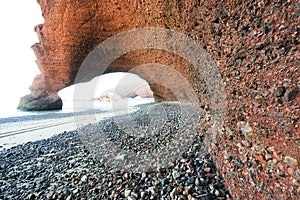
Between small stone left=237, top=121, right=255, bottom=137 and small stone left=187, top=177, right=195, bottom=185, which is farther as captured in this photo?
small stone left=187, top=177, right=195, bottom=185

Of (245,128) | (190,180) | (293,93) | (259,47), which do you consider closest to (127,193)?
(190,180)

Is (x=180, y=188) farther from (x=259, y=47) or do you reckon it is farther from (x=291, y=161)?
(x=259, y=47)

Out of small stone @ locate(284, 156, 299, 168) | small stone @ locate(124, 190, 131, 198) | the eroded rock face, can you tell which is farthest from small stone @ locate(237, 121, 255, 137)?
small stone @ locate(124, 190, 131, 198)

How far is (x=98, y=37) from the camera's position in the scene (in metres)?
8.24

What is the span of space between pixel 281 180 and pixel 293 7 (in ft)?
3.30

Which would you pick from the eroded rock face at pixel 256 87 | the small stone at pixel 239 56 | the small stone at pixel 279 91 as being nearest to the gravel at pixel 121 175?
the eroded rock face at pixel 256 87

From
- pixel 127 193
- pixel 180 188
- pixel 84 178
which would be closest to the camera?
pixel 180 188

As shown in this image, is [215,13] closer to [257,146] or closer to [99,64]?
[257,146]

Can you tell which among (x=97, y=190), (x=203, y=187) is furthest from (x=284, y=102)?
(x=97, y=190)

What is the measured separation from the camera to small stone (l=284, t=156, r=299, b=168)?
0.90 metres

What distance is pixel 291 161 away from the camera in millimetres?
934

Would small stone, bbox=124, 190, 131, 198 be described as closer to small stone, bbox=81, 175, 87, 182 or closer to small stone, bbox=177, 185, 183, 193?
small stone, bbox=177, 185, 183, 193

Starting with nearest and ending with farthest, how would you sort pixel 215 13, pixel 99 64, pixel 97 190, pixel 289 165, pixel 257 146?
1. pixel 289 165
2. pixel 257 146
3. pixel 215 13
4. pixel 97 190
5. pixel 99 64

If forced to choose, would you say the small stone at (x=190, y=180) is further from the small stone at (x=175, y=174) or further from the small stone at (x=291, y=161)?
the small stone at (x=291, y=161)
